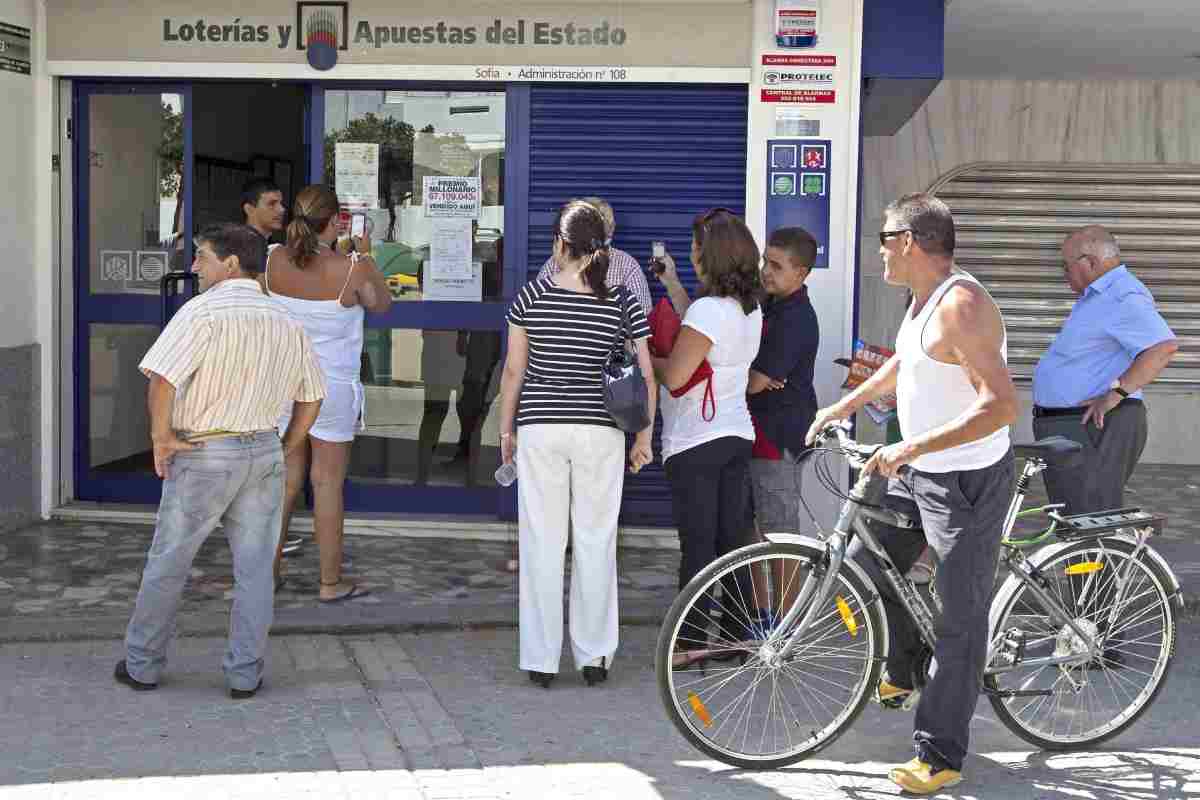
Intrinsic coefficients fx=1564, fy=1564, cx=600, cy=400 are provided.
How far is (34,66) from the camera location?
330 inches

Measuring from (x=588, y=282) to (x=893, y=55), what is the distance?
3.30 meters

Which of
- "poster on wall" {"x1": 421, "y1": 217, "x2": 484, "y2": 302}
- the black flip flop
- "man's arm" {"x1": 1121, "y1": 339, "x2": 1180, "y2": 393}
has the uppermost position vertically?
"poster on wall" {"x1": 421, "y1": 217, "x2": 484, "y2": 302}

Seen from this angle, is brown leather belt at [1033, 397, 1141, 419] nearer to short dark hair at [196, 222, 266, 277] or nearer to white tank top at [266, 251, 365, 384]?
white tank top at [266, 251, 365, 384]

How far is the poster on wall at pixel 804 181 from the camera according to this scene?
26.5ft

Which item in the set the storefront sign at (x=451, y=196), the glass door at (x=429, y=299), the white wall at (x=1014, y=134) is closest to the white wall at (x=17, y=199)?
the glass door at (x=429, y=299)

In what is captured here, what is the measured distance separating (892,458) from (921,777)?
970 millimetres

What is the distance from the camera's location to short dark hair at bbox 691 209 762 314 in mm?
5738

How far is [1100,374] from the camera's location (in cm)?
641

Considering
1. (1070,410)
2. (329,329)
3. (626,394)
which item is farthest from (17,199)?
(1070,410)

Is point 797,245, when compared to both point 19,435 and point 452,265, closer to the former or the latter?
point 452,265

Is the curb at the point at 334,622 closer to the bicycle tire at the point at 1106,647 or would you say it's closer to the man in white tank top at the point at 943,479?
the bicycle tire at the point at 1106,647

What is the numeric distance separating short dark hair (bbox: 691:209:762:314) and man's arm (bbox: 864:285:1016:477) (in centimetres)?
136

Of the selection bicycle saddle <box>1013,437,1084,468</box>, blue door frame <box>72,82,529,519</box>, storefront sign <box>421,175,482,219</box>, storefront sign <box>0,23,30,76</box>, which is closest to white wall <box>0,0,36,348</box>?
storefront sign <box>0,23,30,76</box>

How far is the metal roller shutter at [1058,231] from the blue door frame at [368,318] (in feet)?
15.7
